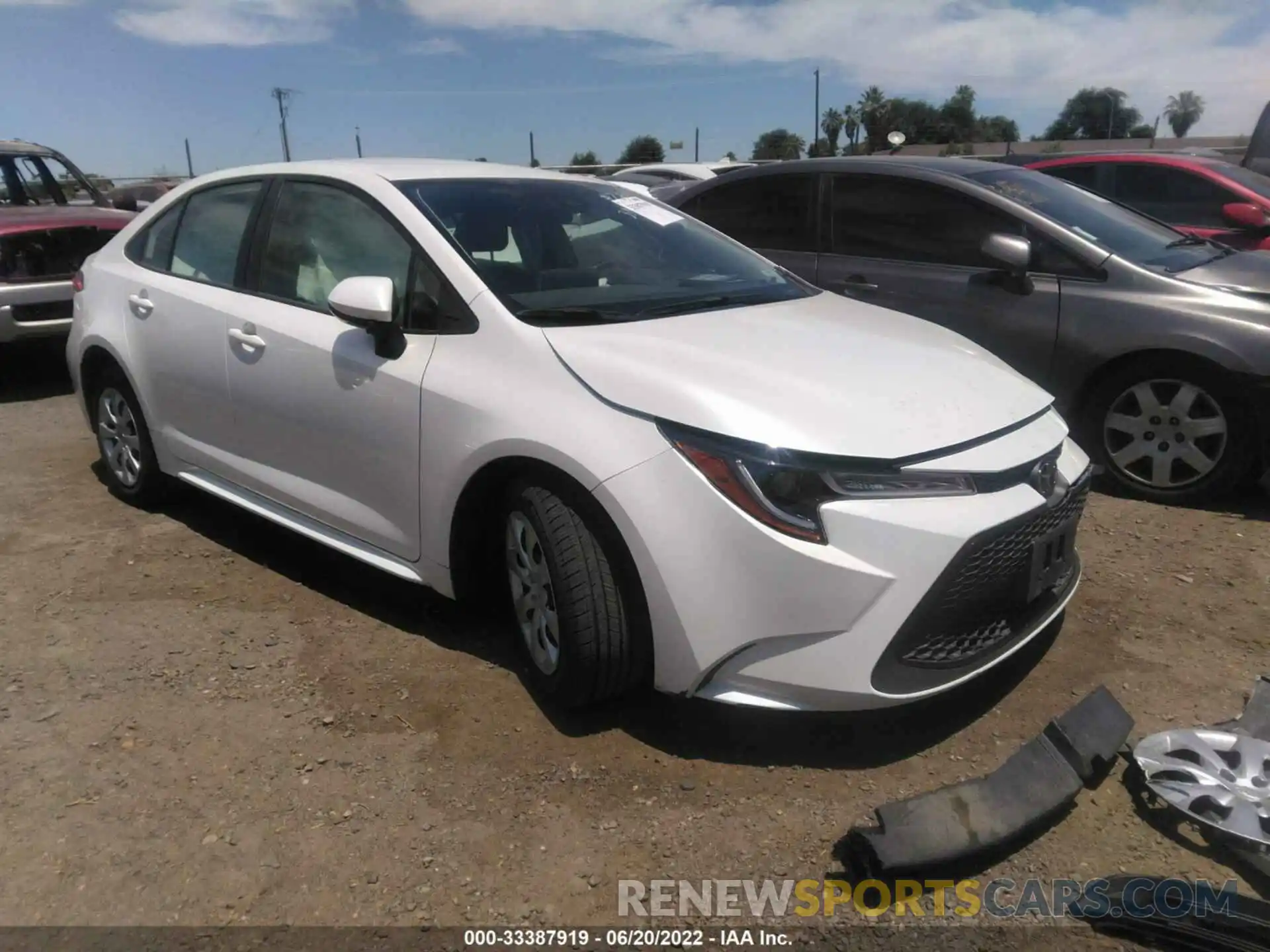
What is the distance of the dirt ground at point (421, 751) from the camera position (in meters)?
2.35

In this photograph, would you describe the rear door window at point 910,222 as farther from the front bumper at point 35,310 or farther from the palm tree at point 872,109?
the palm tree at point 872,109

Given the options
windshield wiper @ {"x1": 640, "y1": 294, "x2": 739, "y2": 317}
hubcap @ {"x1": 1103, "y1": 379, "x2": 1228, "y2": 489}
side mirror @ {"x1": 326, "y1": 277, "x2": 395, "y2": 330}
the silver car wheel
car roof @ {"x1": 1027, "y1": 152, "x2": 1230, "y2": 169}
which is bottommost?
the silver car wheel

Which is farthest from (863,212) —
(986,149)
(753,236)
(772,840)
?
(986,149)

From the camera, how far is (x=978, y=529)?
8.20 feet

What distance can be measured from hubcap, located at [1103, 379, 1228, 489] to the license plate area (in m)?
1.93

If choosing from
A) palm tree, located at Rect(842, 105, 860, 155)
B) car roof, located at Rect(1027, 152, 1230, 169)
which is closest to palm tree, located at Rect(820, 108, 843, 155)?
palm tree, located at Rect(842, 105, 860, 155)

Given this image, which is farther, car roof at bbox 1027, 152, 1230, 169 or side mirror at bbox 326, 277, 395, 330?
car roof at bbox 1027, 152, 1230, 169

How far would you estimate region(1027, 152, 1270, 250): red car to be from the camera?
712 centimetres

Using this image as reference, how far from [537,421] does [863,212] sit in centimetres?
342

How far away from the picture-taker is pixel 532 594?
9.76 ft

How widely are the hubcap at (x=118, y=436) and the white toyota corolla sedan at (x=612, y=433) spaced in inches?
18.7

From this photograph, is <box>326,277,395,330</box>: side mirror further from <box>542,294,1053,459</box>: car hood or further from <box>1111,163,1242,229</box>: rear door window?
<box>1111,163,1242,229</box>: rear door window

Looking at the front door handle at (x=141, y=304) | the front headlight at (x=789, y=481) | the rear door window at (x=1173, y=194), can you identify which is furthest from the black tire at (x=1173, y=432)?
the front door handle at (x=141, y=304)

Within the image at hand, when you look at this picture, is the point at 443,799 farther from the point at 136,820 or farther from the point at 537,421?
the point at 537,421
